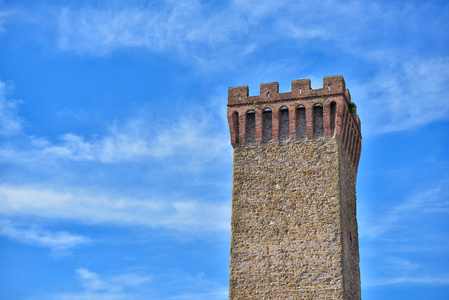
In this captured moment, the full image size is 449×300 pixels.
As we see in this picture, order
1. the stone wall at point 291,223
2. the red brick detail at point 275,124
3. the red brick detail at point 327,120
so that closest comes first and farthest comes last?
the stone wall at point 291,223
the red brick detail at point 327,120
the red brick detail at point 275,124

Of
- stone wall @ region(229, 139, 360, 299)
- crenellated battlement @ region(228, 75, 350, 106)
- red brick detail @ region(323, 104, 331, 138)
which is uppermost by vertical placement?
crenellated battlement @ region(228, 75, 350, 106)

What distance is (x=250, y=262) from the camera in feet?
103

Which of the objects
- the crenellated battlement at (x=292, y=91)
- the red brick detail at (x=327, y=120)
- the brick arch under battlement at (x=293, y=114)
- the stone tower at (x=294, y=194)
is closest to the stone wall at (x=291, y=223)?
the stone tower at (x=294, y=194)

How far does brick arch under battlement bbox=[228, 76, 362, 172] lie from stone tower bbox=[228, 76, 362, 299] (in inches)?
1.8

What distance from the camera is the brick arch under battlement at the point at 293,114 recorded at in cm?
3303

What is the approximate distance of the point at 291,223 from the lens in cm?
3150

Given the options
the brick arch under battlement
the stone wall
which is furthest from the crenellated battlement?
the stone wall

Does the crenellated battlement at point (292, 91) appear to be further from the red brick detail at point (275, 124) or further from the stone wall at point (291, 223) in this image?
the stone wall at point (291, 223)

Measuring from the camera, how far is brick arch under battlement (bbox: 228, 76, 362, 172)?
3303cm

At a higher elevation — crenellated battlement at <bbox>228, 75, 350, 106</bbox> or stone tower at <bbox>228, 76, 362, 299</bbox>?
crenellated battlement at <bbox>228, 75, 350, 106</bbox>

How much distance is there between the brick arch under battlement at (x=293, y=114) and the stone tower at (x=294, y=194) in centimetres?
5

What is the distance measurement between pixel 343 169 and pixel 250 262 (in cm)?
600

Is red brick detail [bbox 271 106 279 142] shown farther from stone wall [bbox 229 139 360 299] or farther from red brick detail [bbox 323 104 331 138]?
red brick detail [bbox 323 104 331 138]

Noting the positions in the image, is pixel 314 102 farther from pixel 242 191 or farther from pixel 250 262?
pixel 250 262
